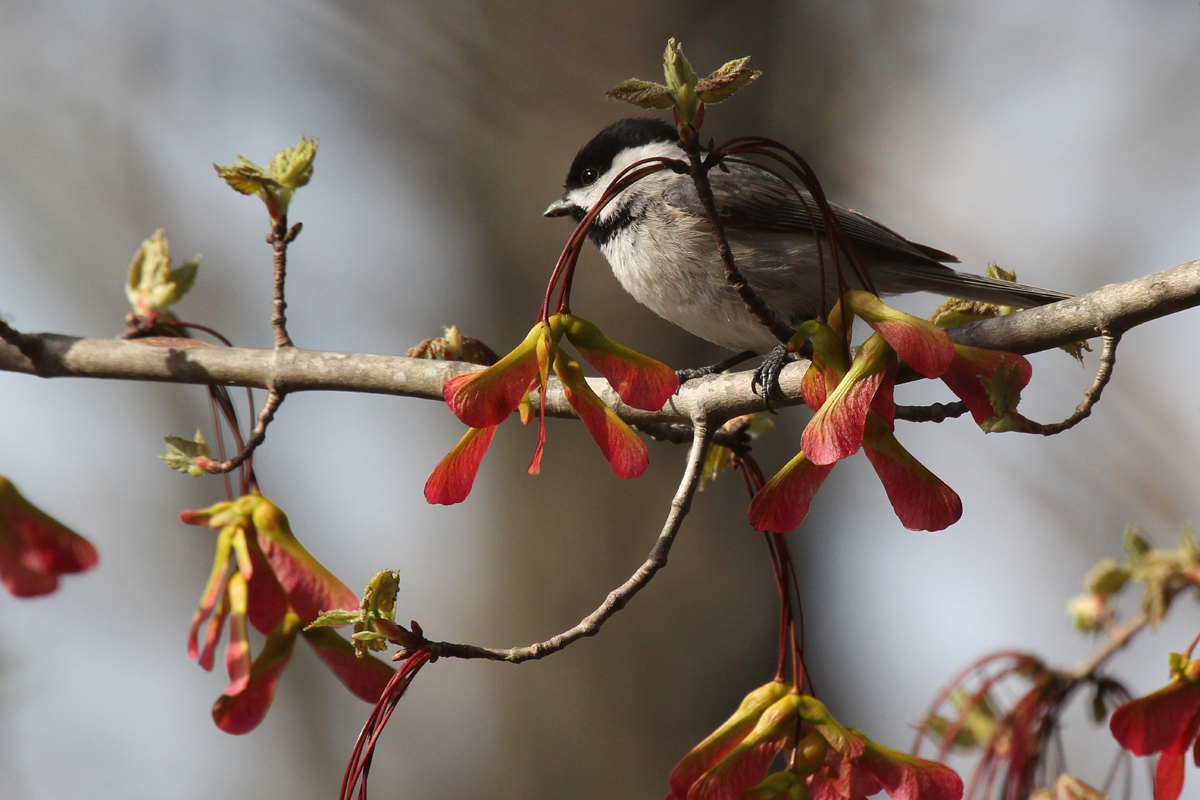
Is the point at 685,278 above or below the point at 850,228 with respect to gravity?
below

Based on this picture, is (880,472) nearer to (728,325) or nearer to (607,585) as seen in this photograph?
(728,325)

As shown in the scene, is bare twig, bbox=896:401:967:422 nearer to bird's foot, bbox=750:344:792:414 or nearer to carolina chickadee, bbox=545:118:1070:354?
bird's foot, bbox=750:344:792:414

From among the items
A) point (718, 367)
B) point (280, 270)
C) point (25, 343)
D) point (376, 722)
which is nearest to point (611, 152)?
point (718, 367)

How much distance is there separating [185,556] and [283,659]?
6.48 metres

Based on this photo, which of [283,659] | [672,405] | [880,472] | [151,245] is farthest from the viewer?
[151,245]

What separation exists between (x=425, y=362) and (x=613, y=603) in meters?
0.83

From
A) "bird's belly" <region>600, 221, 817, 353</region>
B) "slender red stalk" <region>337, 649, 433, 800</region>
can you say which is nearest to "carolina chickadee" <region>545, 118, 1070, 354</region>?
"bird's belly" <region>600, 221, 817, 353</region>

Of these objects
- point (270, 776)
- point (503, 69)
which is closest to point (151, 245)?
point (503, 69)

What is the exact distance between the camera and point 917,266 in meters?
3.21

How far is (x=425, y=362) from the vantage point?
214 cm

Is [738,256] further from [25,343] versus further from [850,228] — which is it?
[25,343]

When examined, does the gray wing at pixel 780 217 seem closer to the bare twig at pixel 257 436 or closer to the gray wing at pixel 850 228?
the gray wing at pixel 850 228

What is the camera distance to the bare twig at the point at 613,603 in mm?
1431

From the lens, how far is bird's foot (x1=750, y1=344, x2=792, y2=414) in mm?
1896
